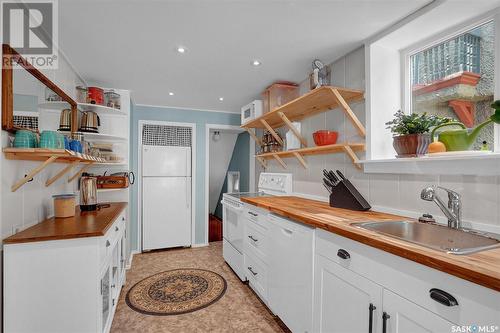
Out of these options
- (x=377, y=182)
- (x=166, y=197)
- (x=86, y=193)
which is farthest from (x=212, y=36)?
(x=166, y=197)

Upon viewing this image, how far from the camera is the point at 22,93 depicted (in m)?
1.46

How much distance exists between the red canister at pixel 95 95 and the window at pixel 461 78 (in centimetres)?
303

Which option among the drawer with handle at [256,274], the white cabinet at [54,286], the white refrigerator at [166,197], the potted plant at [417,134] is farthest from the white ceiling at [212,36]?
the drawer with handle at [256,274]

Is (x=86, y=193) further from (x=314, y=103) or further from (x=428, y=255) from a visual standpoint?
(x=428, y=255)

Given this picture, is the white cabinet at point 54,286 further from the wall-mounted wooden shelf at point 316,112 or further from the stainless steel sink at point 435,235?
the wall-mounted wooden shelf at point 316,112

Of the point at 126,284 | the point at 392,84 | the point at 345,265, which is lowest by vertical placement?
the point at 126,284

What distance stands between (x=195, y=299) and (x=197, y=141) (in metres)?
2.37

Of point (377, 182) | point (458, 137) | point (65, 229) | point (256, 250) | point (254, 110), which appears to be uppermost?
point (254, 110)

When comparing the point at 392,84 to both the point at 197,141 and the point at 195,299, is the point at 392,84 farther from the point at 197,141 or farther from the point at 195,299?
the point at 197,141

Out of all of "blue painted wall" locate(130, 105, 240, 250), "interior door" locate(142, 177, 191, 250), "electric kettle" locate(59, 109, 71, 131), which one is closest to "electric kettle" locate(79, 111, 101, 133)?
"electric kettle" locate(59, 109, 71, 131)

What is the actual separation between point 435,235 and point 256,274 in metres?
1.52

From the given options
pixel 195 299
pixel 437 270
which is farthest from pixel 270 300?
pixel 437 270

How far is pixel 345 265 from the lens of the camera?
125 centimetres

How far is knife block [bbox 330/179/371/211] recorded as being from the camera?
1.82 m
